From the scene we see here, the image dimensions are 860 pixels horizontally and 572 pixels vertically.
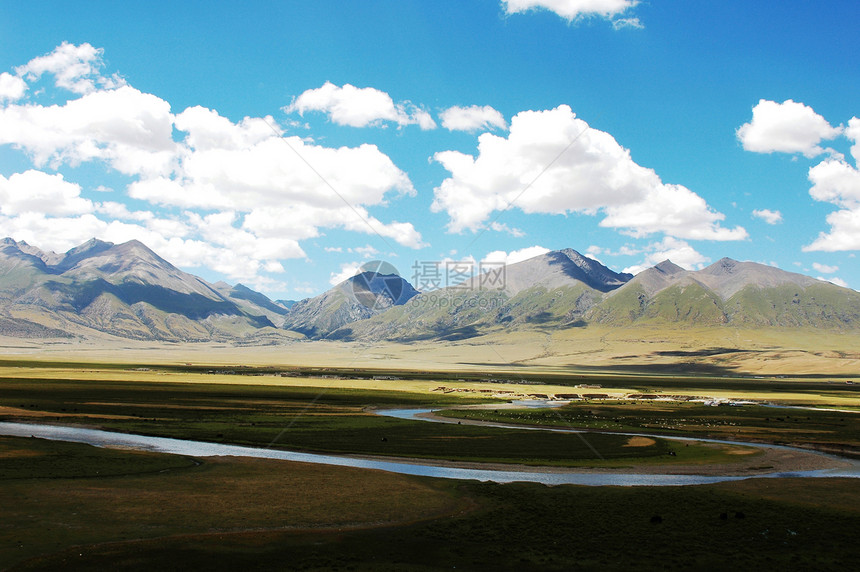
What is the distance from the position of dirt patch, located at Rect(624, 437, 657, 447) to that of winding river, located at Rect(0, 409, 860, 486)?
12.0m

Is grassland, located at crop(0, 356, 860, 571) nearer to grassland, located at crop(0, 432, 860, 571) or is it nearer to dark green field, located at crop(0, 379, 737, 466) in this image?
grassland, located at crop(0, 432, 860, 571)

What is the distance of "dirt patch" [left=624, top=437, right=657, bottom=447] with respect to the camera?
61.4 m

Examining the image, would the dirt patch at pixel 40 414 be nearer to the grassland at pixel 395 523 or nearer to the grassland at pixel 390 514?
the grassland at pixel 390 514

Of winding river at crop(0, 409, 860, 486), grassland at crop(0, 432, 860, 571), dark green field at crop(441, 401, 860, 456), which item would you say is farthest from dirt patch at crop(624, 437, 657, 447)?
grassland at crop(0, 432, 860, 571)

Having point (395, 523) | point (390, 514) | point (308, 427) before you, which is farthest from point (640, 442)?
point (395, 523)

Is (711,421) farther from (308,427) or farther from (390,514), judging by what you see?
(390,514)

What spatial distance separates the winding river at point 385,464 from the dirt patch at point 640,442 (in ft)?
39.4

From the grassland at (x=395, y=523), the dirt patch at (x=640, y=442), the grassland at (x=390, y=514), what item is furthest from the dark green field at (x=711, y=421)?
the grassland at (x=395, y=523)

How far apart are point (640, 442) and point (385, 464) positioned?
30210 millimetres

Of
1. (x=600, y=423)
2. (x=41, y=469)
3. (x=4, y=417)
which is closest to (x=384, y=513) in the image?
(x=41, y=469)

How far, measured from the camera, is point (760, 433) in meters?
73.4

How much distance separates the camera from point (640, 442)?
208 ft

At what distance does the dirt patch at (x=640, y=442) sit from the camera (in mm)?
61406

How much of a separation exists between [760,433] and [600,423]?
20.0 m
